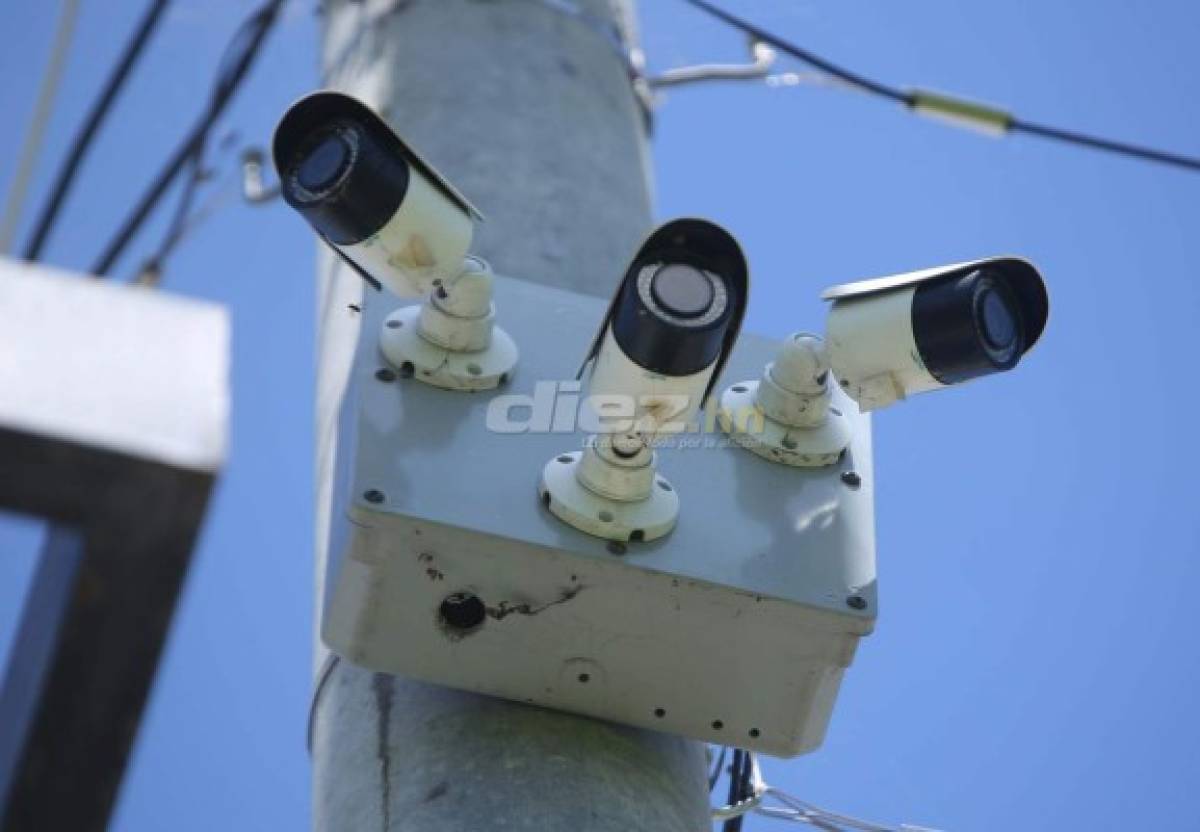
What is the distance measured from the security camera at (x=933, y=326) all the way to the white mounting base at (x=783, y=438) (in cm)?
10

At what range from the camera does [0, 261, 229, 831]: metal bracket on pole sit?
914mm

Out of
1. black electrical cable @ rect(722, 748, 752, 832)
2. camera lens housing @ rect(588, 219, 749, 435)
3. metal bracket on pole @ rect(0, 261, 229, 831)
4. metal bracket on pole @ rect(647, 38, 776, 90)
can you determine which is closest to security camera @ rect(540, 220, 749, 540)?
camera lens housing @ rect(588, 219, 749, 435)

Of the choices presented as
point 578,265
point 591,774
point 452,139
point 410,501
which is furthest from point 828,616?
point 452,139

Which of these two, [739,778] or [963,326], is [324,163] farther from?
[739,778]

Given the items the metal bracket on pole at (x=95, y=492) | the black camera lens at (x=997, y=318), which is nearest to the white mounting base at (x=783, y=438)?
the black camera lens at (x=997, y=318)

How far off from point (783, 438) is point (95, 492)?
145 cm

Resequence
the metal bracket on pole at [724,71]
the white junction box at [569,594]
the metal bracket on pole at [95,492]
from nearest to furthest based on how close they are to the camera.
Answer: the metal bracket on pole at [95,492] → the white junction box at [569,594] → the metal bracket on pole at [724,71]

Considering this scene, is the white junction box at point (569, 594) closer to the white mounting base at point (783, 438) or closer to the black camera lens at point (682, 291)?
the white mounting base at point (783, 438)

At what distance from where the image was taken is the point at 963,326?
2139 millimetres

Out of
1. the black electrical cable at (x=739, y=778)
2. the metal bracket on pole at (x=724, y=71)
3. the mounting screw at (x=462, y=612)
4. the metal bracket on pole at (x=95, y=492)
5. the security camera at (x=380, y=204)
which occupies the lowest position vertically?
the black electrical cable at (x=739, y=778)

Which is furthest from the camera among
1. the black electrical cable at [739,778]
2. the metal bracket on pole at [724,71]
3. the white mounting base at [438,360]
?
the metal bracket on pole at [724,71]

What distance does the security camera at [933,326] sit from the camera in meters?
2.15

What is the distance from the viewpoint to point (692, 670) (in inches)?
83.7

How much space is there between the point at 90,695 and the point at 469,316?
1349 mm
